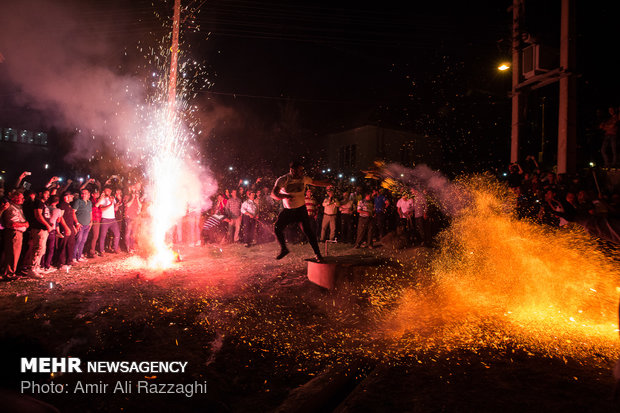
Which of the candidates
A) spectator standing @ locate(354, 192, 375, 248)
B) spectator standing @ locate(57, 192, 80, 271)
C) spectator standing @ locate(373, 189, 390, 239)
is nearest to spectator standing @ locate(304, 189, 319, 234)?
spectator standing @ locate(354, 192, 375, 248)

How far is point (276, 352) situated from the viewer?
160 inches

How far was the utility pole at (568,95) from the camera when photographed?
7.91 meters

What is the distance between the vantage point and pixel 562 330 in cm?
447

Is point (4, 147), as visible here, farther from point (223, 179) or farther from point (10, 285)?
point (10, 285)

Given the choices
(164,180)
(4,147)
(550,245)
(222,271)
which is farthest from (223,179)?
(550,245)

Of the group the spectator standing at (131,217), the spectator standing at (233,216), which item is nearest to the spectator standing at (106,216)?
the spectator standing at (131,217)

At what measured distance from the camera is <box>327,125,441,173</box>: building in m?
29.8

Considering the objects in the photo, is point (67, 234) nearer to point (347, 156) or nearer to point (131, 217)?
point (131, 217)

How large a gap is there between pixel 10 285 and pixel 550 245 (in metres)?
10.0

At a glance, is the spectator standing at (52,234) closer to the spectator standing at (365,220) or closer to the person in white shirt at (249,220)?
the person in white shirt at (249,220)

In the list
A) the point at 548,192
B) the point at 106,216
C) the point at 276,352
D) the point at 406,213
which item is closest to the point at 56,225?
the point at 106,216

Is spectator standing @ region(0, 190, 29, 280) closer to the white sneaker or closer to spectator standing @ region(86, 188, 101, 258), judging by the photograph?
the white sneaker

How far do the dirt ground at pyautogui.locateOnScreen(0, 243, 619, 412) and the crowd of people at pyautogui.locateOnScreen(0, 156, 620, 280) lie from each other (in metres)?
1.21

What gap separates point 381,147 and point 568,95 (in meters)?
22.1
